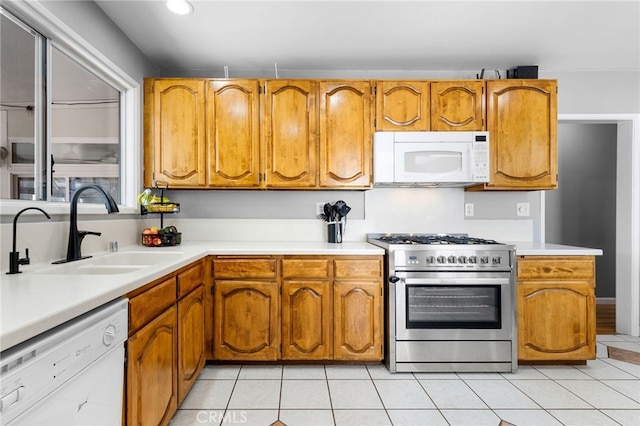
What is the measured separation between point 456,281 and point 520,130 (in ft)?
4.42

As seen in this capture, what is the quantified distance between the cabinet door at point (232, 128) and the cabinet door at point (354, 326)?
1.16 metres

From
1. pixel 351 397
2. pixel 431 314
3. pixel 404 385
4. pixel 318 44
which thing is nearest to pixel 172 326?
pixel 351 397

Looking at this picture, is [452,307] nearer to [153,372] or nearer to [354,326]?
[354,326]

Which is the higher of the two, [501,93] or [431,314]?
A: [501,93]

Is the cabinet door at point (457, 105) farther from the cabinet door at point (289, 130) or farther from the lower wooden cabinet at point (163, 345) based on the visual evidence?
the lower wooden cabinet at point (163, 345)

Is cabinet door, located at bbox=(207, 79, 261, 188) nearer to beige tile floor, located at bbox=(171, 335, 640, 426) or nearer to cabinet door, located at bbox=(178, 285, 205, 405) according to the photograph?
cabinet door, located at bbox=(178, 285, 205, 405)

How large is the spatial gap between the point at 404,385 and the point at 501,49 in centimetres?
258

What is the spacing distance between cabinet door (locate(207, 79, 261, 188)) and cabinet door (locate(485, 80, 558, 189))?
1.89m

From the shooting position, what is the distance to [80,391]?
3.10 feet

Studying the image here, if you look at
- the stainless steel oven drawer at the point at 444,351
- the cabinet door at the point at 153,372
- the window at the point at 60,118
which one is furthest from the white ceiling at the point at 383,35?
the stainless steel oven drawer at the point at 444,351

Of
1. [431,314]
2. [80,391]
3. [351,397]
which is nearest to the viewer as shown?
[80,391]

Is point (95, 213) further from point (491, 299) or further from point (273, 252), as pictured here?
point (491, 299)

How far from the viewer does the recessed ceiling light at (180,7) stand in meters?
1.99

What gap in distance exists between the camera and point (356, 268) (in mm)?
2373
